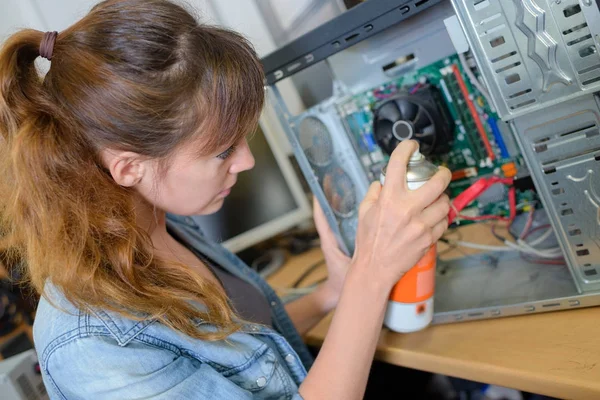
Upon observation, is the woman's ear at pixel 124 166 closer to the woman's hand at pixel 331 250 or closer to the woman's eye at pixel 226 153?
the woman's eye at pixel 226 153

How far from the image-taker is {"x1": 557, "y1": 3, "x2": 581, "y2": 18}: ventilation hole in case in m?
0.53

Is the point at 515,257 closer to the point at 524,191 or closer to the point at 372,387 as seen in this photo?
the point at 524,191

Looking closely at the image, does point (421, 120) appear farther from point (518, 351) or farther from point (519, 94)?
point (518, 351)

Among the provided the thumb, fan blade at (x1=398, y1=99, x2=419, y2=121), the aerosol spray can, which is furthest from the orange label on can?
fan blade at (x1=398, y1=99, x2=419, y2=121)

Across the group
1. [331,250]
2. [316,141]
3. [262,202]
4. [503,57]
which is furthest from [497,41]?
[262,202]

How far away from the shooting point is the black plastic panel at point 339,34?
2.13 ft

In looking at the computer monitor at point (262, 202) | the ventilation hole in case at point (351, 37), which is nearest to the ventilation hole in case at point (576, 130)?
the ventilation hole in case at point (351, 37)

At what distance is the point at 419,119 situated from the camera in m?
0.77

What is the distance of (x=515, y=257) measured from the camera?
86 centimetres

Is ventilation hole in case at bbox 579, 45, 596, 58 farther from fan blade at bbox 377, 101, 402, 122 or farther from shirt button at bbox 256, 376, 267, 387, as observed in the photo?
shirt button at bbox 256, 376, 267, 387

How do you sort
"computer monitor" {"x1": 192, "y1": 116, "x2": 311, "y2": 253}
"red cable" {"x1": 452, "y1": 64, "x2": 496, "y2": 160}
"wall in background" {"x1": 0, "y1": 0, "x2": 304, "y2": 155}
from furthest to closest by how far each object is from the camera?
"computer monitor" {"x1": 192, "y1": 116, "x2": 311, "y2": 253} < "wall in background" {"x1": 0, "y1": 0, "x2": 304, "y2": 155} < "red cable" {"x1": 452, "y1": 64, "x2": 496, "y2": 160}

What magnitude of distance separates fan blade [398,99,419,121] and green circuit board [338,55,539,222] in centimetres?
3

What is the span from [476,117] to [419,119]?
0.29 feet

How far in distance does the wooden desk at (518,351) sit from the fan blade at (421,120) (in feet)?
1.05
